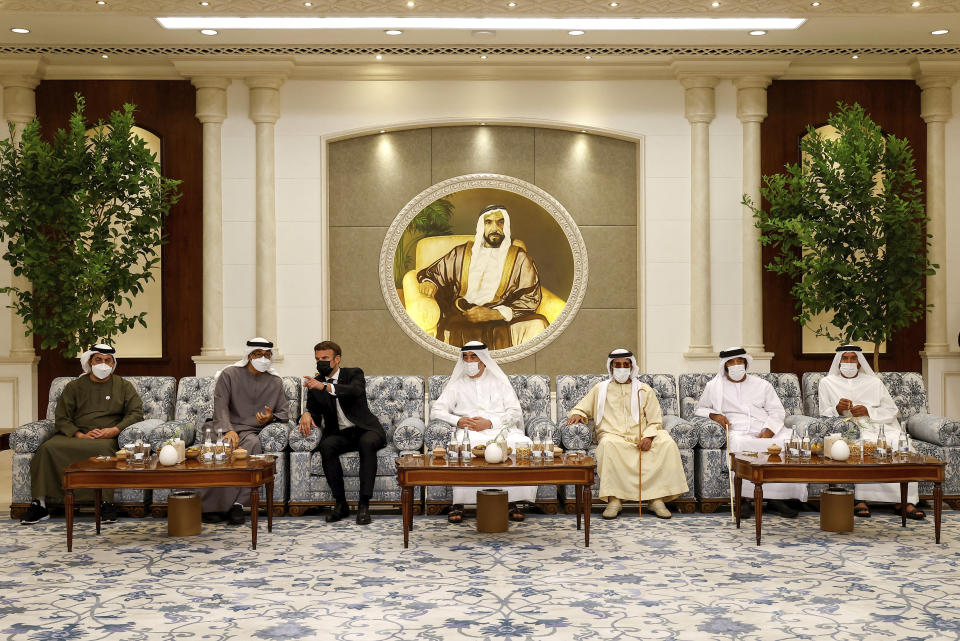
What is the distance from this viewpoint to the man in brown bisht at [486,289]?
10094mm

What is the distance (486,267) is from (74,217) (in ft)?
12.7

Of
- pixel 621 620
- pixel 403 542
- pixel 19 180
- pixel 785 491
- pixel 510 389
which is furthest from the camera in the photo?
pixel 19 180

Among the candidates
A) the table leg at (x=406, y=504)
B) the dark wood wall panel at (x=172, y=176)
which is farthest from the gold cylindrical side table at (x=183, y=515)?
the dark wood wall panel at (x=172, y=176)

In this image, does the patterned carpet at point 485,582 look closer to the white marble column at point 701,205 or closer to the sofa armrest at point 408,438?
the sofa armrest at point 408,438

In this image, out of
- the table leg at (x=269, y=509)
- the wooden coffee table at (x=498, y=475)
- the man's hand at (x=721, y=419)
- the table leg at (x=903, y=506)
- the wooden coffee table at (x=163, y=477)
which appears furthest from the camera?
the man's hand at (x=721, y=419)

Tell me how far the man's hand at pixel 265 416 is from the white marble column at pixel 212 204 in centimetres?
234

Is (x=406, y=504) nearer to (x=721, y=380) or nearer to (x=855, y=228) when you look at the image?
(x=721, y=380)

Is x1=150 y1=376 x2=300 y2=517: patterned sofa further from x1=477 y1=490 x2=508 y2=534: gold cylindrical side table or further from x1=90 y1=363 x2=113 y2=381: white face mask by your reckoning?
x1=477 y1=490 x2=508 y2=534: gold cylindrical side table

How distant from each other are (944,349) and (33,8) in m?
8.82

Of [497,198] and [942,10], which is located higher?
[942,10]

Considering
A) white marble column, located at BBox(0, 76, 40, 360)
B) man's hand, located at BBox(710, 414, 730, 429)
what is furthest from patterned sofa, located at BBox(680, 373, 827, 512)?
white marble column, located at BBox(0, 76, 40, 360)

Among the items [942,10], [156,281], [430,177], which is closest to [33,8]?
[156,281]

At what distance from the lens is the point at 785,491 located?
734 centimetres

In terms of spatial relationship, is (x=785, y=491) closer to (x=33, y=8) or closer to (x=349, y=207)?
(x=349, y=207)
